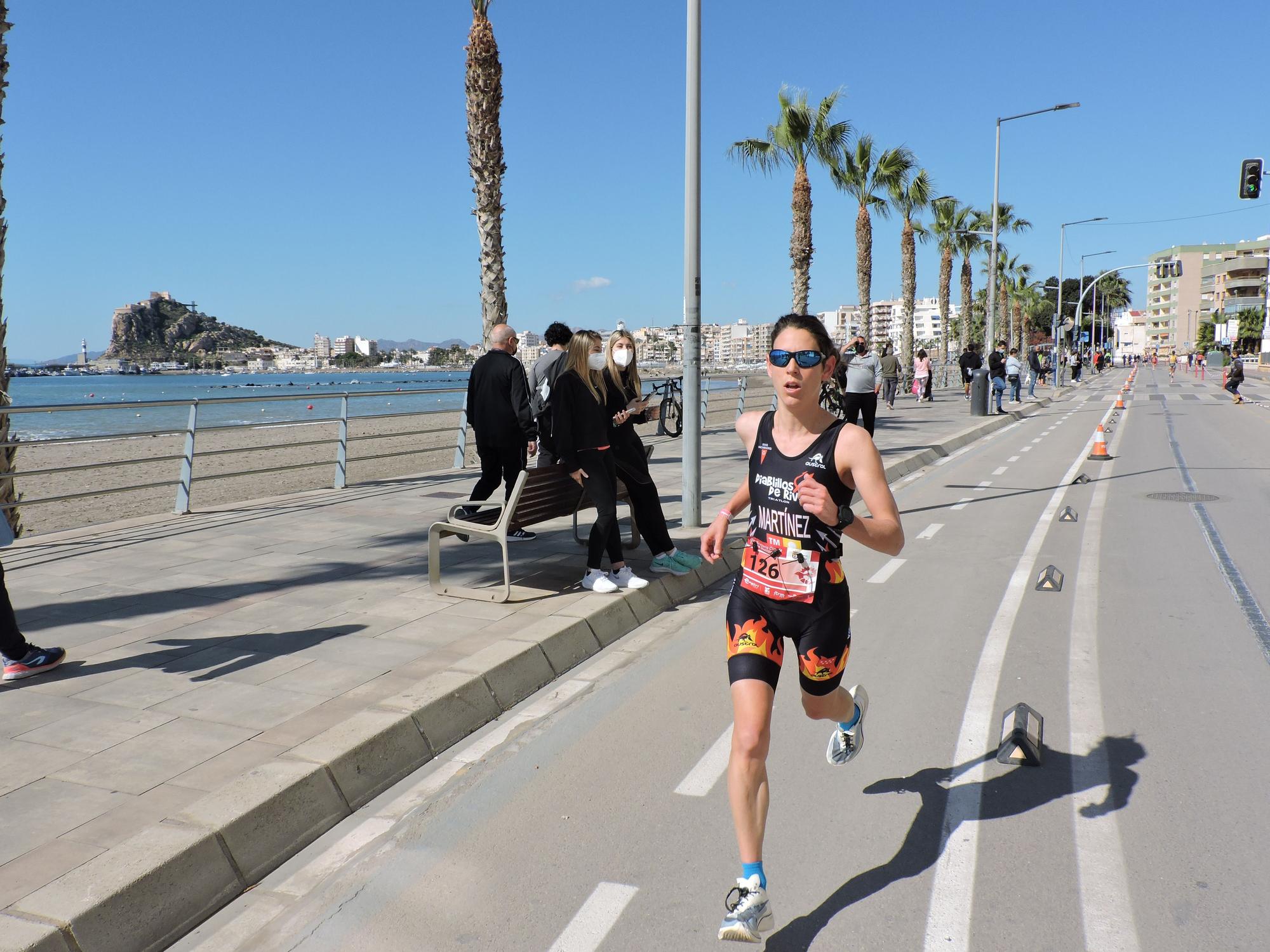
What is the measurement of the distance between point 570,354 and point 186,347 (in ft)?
610

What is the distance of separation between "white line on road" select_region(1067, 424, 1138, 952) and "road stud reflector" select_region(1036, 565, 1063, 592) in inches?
21.5

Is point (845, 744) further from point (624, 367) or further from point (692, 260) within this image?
point (692, 260)

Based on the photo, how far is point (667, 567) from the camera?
726 cm

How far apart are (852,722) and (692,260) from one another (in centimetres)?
603

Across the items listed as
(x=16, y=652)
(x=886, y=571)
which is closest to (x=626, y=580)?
(x=886, y=571)

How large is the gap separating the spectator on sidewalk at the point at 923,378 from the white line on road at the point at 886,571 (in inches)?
1016

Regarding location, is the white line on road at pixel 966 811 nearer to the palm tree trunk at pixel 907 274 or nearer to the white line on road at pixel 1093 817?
the white line on road at pixel 1093 817

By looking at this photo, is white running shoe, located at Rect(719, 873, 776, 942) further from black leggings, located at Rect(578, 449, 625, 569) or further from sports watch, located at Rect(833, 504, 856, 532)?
black leggings, located at Rect(578, 449, 625, 569)

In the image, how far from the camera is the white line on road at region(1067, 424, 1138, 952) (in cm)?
294

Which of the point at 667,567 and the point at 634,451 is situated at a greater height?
the point at 634,451

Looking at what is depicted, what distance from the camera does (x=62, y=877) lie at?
9.74 ft

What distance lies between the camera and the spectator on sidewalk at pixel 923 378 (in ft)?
109

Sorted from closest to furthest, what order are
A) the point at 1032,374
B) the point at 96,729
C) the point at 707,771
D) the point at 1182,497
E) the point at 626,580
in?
the point at 707,771 < the point at 96,729 < the point at 626,580 < the point at 1182,497 < the point at 1032,374

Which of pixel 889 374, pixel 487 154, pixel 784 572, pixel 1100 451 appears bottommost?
pixel 1100 451
